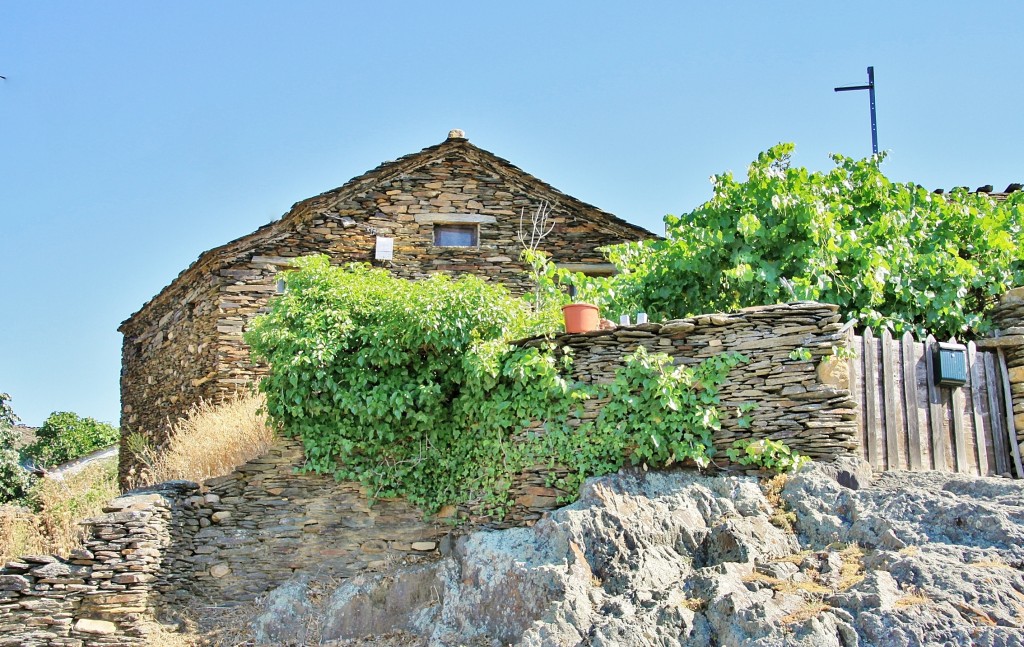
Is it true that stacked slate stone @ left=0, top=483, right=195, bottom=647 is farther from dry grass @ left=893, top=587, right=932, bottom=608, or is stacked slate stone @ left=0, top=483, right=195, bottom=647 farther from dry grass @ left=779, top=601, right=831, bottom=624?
dry grass @ left=893, top=587, right=932, bottom=608

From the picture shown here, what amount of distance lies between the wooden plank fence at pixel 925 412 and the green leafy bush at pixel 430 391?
1.65m

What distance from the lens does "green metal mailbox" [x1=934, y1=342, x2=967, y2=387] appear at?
9.30 meters

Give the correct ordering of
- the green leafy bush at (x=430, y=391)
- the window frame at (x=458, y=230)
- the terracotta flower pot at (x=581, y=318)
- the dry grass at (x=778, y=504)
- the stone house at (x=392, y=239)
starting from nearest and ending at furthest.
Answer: the dry grass at (x=778, y=504)
the green leafy bush at (x=430, y=391)
the terracotta flower pot at (x=581, y=318)
the stone house at (x=392, y=239)
the window frame at (x=458, y=230)

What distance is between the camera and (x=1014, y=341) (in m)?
9.55

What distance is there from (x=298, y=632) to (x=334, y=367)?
2644 millimetres

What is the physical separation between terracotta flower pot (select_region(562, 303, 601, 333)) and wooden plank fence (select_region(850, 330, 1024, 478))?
245cm

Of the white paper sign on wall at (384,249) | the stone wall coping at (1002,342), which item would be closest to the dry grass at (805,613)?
the stone wall coping at (1002,342)

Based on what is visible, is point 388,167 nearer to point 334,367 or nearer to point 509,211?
point 509,211

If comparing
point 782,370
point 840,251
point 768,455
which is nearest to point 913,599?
point 768,455

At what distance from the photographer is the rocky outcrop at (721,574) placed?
6.81 metres

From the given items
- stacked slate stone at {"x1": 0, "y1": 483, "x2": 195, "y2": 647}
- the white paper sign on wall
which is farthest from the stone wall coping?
stacked slate stone at {"x1": 0, "y1": 483, "x2": 195, "y2": 647}

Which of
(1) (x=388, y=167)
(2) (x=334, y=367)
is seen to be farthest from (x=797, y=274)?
(1) (x=388, y=167)

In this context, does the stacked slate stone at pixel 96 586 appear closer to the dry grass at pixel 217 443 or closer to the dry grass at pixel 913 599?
the dry grass at pixel 217 443

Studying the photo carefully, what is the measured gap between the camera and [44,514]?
11.7 meters
